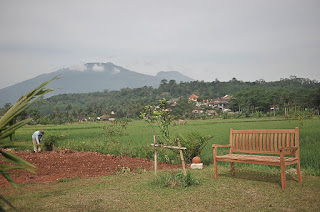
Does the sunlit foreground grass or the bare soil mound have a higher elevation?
the sunlit foreground grass

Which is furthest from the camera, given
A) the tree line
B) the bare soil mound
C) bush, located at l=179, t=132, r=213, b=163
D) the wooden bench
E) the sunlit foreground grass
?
the tree line

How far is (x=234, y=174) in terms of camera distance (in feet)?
23.6

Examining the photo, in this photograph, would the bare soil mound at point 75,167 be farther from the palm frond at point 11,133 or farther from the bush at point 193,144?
the palm frond at point 11,133

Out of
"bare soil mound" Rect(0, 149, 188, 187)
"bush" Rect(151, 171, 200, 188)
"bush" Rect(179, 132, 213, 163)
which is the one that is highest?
"bush" Rect(179, 132, 213, 163)

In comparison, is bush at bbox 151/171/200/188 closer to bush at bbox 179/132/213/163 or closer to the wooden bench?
the wooden bench

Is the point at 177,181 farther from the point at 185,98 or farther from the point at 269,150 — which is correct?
the point at 185,98

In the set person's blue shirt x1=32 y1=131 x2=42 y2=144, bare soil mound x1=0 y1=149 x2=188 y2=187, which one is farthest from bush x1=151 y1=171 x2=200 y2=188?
person's blue shirt x1=32 y1=131 x2=42 y2=144

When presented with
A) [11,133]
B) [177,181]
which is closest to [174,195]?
[177,181]

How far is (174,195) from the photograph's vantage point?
215 inches

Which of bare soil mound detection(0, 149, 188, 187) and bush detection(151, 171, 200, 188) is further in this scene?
bare soil mound detection(0, 149, 188, 187)

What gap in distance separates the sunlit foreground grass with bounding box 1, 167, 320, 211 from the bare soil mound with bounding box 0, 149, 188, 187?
31.1 inches

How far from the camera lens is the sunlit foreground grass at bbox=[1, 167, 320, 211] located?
15.5 ft

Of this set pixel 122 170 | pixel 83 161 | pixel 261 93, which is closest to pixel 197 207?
pixel 122 170

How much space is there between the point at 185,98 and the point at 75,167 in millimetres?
115394
